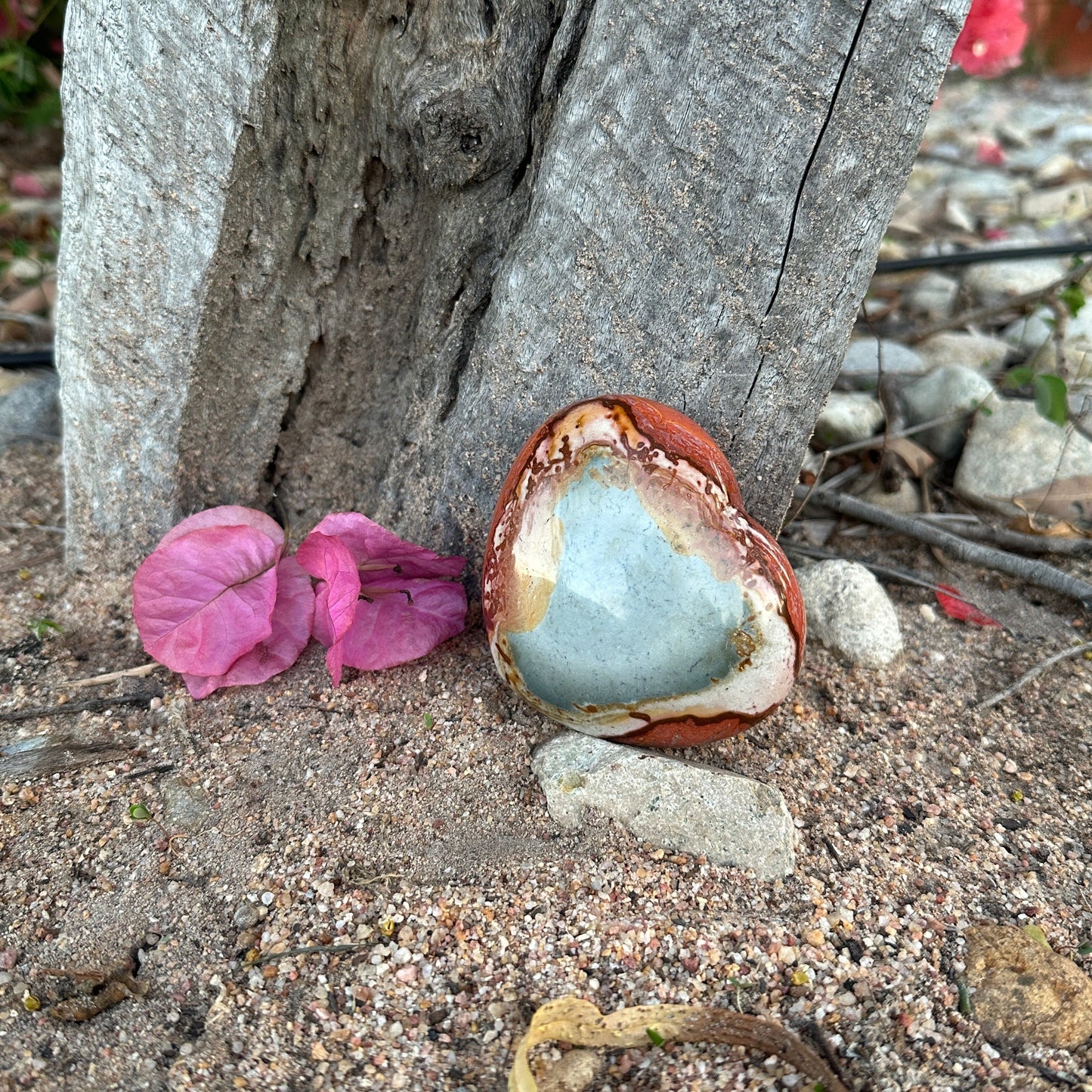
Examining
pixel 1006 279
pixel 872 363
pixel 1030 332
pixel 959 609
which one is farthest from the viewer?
pixel 1006 279

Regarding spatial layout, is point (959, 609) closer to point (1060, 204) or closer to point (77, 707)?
point (77, 707)

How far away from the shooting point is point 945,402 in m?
2.67

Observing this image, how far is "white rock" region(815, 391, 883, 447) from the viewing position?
2578mm

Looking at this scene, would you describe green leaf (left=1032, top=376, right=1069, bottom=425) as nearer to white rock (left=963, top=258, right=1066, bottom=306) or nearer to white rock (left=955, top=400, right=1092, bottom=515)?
white rock (left=955, top=400, right=1092, bottom=515)

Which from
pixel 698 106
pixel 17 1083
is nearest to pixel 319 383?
pixel 698 106

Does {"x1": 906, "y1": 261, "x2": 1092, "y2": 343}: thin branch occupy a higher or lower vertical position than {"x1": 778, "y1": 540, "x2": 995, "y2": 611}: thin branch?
higher

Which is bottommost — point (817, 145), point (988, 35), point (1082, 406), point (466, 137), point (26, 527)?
point (26, 527)

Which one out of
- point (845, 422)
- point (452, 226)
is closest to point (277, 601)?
point (452, 226)

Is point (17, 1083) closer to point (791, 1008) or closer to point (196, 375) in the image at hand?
Answer: point (791, 1008)

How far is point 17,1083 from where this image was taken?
1231mm

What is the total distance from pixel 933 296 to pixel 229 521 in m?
2.78

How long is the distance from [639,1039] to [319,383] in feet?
4.44

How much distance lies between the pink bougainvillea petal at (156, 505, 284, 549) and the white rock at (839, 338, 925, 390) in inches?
70.1

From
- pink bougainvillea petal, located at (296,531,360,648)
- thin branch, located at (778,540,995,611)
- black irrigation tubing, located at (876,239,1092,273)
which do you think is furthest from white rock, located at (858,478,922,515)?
pink bougainvillea petal, located at (296,531,360,648)
